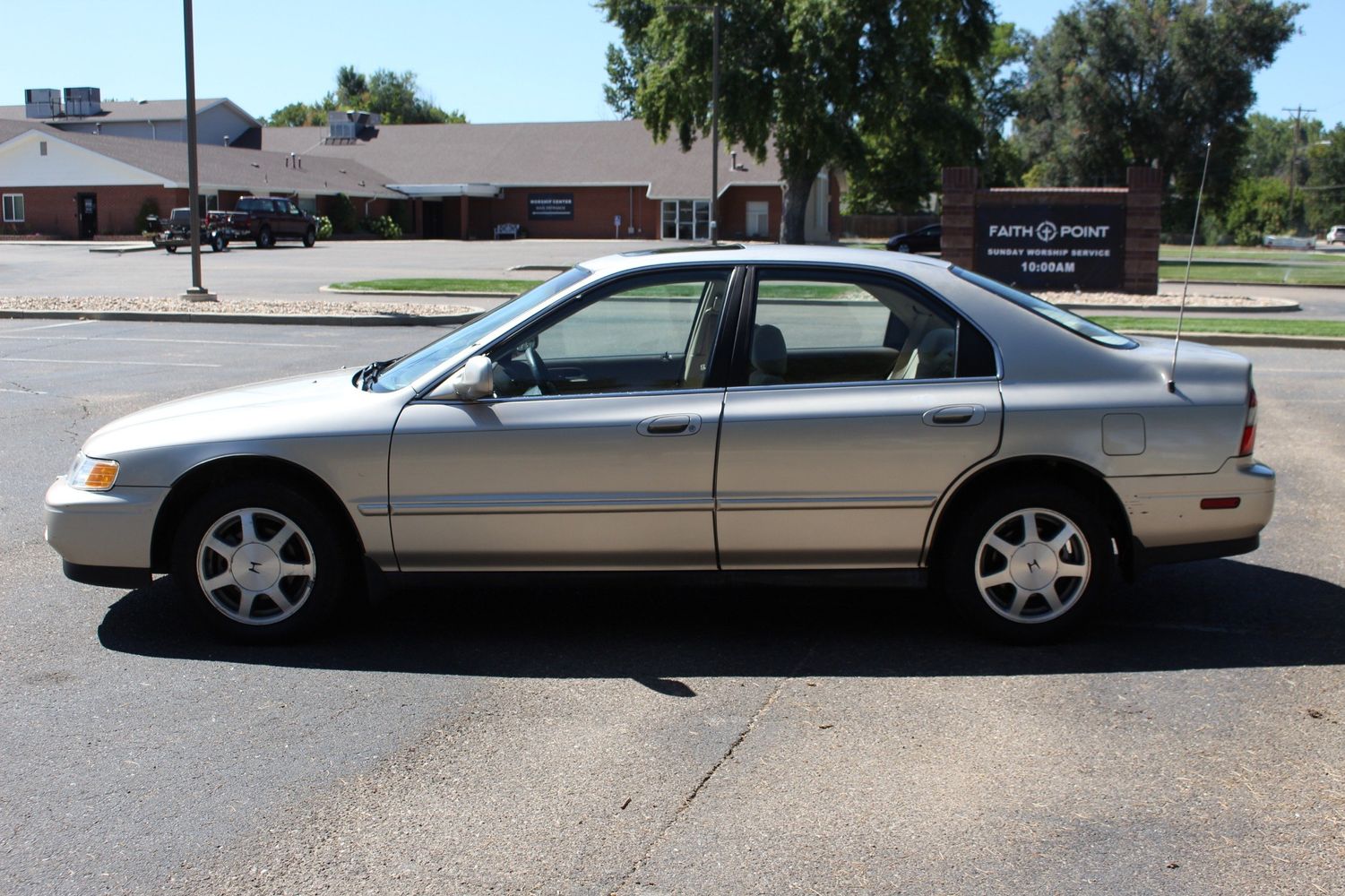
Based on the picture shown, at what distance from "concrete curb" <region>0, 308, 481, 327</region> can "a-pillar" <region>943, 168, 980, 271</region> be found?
10790 mm

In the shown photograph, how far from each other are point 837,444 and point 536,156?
71.6 meters

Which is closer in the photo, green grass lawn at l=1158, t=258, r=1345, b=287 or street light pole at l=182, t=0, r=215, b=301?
street light pole at l=182, t=0, r=215, b=301

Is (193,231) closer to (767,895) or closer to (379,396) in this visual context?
(379,396)

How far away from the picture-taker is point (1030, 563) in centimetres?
521

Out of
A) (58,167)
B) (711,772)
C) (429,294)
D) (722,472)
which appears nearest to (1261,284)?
(429,294)

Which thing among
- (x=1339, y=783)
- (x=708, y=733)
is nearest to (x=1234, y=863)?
(x=1339, y=783)

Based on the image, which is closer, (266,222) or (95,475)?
(95,475)

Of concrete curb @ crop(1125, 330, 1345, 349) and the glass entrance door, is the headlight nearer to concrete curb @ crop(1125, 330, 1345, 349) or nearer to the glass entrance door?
concrete curb @ crop(1125, 330, 1345, 349)

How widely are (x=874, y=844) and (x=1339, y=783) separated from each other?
1.57 metres

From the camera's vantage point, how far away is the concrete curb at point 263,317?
19781 mm

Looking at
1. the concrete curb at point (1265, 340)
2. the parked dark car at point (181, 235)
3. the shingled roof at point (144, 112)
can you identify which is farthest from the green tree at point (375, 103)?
the concrete curb at point (1265, 340)

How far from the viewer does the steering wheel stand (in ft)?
17.5

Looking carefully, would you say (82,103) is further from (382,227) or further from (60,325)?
(60,325)

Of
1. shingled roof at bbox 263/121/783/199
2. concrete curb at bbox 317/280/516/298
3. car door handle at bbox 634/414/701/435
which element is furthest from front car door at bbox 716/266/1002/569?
shingled roof at bbox 263/121/783/199
